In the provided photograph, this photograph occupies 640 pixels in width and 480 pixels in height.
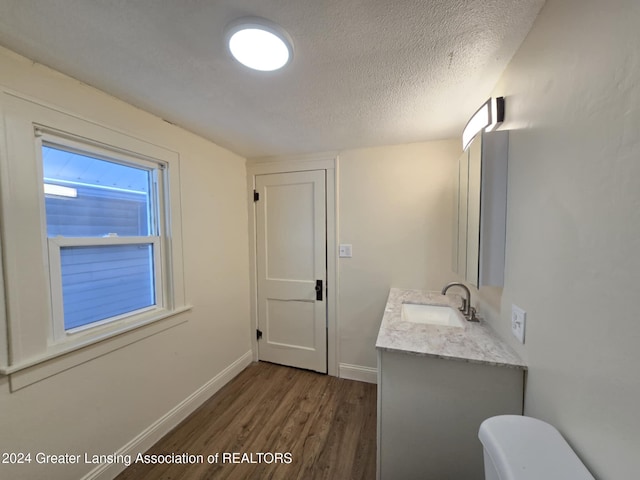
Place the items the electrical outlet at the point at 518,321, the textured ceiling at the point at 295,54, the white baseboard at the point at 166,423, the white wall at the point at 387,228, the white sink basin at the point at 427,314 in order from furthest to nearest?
the white wall at the point at 387,228, the white sink basin at the point at 427,314, the white baseboard at the point at 166,423, the electrical outlet at the point at 518,321, the textured ceiling at the point at 295,54

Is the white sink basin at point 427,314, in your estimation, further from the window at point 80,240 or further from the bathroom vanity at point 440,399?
the window at point 80,240

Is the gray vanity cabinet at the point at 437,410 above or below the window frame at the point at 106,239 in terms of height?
below

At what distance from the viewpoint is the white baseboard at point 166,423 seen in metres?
1.34

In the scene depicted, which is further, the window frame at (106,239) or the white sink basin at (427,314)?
the white sink basin at (427,314)

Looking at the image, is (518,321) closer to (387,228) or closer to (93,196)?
(387,228)

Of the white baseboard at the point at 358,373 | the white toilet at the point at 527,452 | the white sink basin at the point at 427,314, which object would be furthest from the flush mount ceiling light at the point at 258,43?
the white baseboard at the point at 358,373

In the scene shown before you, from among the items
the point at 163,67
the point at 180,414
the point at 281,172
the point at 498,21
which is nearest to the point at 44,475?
the point at 180,414

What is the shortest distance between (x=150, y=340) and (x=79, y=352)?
0.38 metres

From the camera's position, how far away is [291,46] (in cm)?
99

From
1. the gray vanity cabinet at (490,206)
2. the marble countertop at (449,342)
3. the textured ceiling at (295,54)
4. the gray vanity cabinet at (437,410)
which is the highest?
the textured ceiling at (295,54)

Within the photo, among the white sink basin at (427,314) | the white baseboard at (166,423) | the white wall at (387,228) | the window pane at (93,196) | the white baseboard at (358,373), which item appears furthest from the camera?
the white baseboard at (358,373)

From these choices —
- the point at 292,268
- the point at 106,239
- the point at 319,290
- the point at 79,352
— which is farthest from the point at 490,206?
the point at 79,352

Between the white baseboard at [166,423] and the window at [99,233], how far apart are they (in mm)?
779

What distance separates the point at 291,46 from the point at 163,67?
2.10 ft
